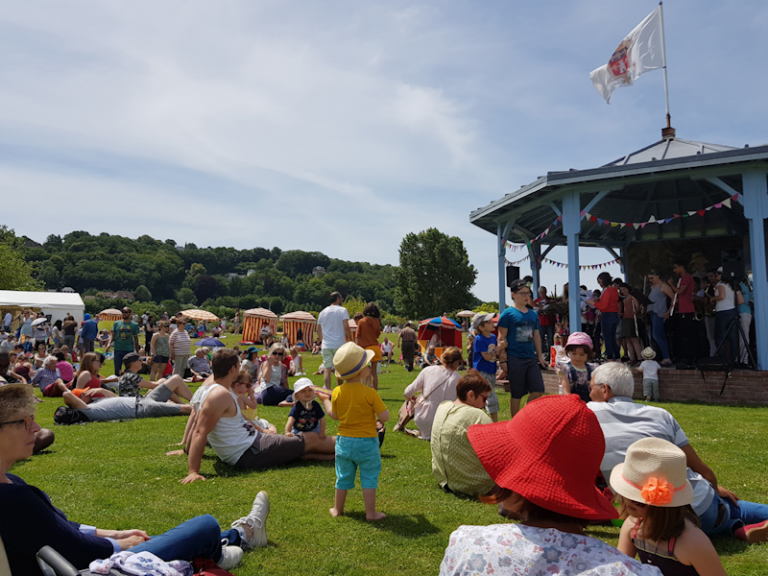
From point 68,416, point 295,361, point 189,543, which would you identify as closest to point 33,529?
point 189,543

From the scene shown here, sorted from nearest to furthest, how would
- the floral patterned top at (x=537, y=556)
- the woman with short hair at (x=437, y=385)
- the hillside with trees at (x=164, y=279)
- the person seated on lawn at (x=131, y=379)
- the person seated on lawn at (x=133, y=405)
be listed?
the floral patterned top at (x=537, y=556)
the woman with short hair at (x=437, y=385)
the person seated on lawn at (x=133, y=405)
the person seated on lawn at (x=131, y=379)
the hillside with trees at (x=164, y=279)

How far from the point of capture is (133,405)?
8.52 metres

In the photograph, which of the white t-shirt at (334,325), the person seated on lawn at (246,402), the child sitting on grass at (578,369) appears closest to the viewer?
the child sitting on grass at (578,369)

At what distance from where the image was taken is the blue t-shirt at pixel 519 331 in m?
6.73

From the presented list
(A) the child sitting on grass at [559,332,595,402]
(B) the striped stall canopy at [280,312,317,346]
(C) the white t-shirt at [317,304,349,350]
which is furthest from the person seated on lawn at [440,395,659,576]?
(B) the striped stall canopy at [280,312,317,346]

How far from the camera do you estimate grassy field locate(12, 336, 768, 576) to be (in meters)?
3.47

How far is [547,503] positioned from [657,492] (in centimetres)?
67

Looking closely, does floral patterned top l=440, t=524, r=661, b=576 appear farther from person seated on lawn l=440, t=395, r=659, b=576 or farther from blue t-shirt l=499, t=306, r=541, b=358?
blue t-shirt l=499, t=306, r=541, b=358

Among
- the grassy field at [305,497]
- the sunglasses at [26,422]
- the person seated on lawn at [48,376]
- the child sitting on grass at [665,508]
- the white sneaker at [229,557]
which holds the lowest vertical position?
the grassy field at [305,497]

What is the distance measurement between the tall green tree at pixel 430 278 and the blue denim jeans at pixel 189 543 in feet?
178

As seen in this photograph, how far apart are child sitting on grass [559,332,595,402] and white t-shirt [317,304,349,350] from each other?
197 inches

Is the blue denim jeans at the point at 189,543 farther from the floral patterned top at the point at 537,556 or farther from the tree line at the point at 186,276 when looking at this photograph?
the tree line at the point at 186,276

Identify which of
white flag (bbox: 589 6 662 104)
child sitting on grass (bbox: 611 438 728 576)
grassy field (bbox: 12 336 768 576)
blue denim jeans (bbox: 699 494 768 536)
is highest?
white flag (bbox: 589 6 662 104)

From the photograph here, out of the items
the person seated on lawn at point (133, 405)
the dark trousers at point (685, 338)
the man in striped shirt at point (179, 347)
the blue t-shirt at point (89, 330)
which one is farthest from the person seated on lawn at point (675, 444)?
the blue t-shirt at point (89, 330)
